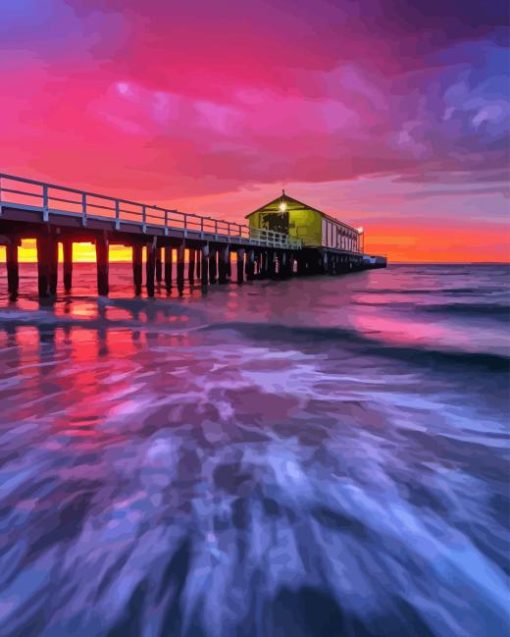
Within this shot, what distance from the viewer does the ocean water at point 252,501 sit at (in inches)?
103

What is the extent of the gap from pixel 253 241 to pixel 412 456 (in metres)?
30.6

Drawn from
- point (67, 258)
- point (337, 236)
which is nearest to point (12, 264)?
point (67, 258)

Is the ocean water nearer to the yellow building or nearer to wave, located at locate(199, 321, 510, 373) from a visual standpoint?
wave, located at locate(199, 321, 510, 373)

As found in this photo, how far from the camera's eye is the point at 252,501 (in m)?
3.70

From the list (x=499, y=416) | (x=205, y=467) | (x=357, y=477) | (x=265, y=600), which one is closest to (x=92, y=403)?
(x=205, y=467)

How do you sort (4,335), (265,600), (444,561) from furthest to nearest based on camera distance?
(4,335) < (444,561) < (265,600)

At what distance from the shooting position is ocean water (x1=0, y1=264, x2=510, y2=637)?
260 centimetres

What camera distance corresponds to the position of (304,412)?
593 centimetres

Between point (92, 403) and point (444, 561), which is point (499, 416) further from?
point (92, 403)

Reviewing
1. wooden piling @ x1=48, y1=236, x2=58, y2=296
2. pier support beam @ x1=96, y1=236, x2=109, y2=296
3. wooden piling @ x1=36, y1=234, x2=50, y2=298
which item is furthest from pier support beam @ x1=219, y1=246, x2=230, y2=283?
wooden piling @ x1=36, y1=234, x2=50, y2=298

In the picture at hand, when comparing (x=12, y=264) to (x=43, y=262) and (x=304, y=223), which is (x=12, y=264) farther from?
(x=304, y=223)

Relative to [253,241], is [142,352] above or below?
A: below

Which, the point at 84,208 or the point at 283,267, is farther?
the point at 283,267

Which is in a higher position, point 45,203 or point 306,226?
point 306,226
